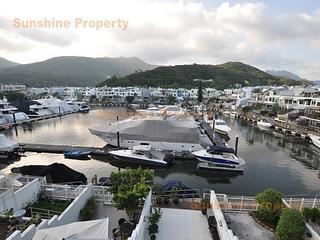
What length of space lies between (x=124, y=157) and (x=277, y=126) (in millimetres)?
39963

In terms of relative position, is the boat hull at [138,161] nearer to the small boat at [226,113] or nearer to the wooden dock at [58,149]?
the wooden dock at [58,149]

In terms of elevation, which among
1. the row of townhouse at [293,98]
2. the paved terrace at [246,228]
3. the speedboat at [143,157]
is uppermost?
the row of townhouse at [293,98]

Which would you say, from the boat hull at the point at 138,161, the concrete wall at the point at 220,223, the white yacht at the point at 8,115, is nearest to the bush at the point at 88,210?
the concrete wall at the point at 220,223

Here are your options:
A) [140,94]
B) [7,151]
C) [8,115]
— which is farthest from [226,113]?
[7,151]

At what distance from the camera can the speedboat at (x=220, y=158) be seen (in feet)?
86.1

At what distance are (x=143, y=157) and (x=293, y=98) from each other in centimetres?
5530

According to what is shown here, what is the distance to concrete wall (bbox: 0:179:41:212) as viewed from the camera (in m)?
11.8

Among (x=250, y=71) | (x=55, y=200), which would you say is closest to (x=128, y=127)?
(x=55, y=200)

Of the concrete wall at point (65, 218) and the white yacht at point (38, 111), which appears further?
the white yacht at point (38, 111)

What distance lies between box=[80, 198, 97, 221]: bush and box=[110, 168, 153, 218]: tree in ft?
6.15

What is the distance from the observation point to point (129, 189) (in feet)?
38.8

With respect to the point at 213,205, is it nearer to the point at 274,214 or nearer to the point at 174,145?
the point at 274,214

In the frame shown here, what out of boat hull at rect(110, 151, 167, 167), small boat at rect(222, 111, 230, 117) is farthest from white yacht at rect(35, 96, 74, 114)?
small boat at rect(222, 111, 230, 117)

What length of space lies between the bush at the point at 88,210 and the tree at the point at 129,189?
1.87 metres
